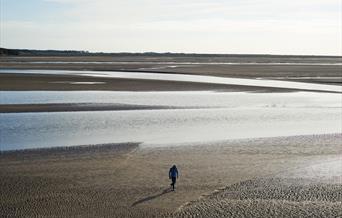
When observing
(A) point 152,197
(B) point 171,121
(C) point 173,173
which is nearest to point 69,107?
(B) point 171,121

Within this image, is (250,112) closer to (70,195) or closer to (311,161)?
(311,161)

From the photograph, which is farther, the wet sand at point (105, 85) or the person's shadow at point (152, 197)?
the wet sand at point (105, 85)

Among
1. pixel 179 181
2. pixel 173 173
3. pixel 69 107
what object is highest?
pixel 173 173

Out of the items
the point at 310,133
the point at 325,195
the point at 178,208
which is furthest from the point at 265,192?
the point at 310,133

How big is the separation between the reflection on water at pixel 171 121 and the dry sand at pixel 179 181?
203cm

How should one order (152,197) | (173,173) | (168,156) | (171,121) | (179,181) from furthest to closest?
1. (171,121)
2. (168,156)
3. (179,181)
4. (173,173)
5. (152,197)

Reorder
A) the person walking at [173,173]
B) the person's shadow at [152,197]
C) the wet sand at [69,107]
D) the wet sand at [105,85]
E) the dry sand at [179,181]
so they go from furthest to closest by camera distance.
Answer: the wet sand at [105,85] → the wet sand at [69,107] → the person walking at [173,173] → the person's shadow at [152,197] → the dry sand at [179,181]

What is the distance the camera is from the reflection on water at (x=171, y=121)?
86.4ft

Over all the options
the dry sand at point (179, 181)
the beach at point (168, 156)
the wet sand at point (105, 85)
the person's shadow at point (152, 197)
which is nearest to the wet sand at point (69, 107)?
the beach at point (168, 156)

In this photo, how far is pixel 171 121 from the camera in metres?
31.4

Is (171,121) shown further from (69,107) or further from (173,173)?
(173,173)

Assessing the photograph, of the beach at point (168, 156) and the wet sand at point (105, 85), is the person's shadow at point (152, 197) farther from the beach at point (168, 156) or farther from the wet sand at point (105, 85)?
the wet sand at point (105, 85)

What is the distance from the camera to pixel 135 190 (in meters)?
17.9

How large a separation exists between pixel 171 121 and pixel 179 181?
1270 cm
